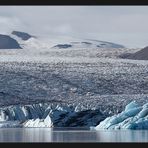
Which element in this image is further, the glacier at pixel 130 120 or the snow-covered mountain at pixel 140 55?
the snow-covered mountain at pixel 140 55

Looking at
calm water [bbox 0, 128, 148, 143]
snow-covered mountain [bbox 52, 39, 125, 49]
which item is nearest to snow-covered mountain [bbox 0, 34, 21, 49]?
snow-covered mountain [bbox 52, 39, 125, 49]

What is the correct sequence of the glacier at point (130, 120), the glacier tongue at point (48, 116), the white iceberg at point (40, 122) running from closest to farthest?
the glacier at point (130, 120) → the glacier tongue at point (48, 116) → the white iceberg at point (40, 122)

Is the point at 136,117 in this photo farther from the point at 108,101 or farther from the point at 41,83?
the point at 41,83

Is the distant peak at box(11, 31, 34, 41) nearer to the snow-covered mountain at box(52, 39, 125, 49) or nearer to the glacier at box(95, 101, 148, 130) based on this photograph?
the snow-covered mountain at box(52, 39, 125, 49)

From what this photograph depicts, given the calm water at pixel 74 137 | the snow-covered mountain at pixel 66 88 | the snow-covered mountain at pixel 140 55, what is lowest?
the calm water at pixel 74 137

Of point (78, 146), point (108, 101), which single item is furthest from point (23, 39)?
point (78, 146)

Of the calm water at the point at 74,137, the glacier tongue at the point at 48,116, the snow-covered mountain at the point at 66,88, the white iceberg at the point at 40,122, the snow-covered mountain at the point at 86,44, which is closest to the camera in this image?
the calm water at the point at 74,137

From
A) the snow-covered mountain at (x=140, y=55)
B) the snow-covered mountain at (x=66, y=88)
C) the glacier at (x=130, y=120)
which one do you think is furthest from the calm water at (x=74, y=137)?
the snow-covered mountain at (x=140, y=55)

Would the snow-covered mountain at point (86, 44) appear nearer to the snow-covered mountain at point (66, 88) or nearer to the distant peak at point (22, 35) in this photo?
the distant peak at point (22, 35)

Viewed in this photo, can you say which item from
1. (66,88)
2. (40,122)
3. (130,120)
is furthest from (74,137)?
(66,88)
